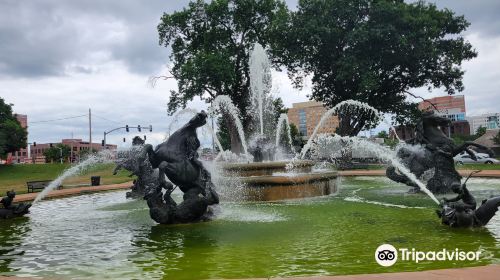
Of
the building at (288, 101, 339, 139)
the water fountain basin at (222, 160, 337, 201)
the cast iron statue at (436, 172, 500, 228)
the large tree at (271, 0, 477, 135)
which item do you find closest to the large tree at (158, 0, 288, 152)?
the large tree at (271, 0, 477, 135)

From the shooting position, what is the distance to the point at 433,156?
13102 millimetres

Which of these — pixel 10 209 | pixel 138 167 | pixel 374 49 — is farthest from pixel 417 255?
pixel 374 49

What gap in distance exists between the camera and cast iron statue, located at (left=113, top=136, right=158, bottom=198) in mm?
15352

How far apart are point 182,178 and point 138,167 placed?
22.2ft

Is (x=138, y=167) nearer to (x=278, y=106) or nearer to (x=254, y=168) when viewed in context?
(x=254, y=168)

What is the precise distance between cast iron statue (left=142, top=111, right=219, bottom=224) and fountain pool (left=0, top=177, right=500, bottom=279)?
0.96 ft

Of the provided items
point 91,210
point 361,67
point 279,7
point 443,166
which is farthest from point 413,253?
point 279,7

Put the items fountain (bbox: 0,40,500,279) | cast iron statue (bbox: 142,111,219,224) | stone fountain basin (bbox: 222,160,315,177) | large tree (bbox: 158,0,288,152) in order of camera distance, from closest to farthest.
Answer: fountain (bbox: 0,40,500,279), cast iron statue (bbox: 142,111,219,224), stone fountain basin (bbox: 222,160,315,177), large tree (bbox: 158,0,288,152)

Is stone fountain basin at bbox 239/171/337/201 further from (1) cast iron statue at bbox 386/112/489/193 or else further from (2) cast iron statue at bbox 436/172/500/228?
(2) cast iron statue at bbox 436/172/500/228

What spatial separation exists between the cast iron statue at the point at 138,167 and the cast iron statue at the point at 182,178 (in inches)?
231

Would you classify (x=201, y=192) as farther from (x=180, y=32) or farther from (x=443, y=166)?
(x=180, y=32)

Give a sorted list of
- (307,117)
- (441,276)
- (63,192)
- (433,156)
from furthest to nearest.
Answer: (307,117), (63,192), (433,156), (441,276)

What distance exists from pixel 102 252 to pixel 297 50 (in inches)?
1340

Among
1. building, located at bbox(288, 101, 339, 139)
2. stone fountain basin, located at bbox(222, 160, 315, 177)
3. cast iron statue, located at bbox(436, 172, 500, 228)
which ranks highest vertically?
building, located at bbox(288, 101, 339, 139)
